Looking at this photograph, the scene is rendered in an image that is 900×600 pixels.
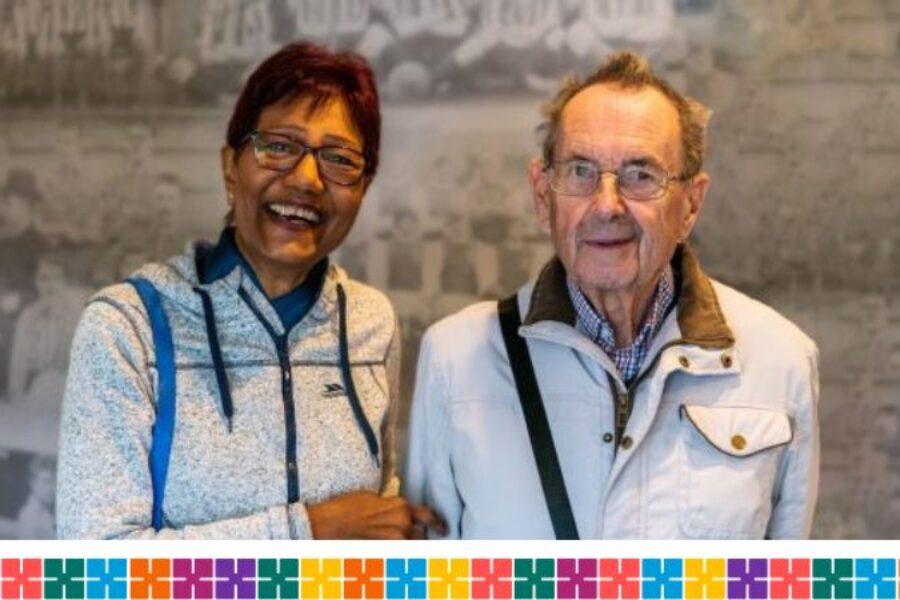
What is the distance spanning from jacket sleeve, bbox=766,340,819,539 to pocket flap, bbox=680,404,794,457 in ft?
0.19

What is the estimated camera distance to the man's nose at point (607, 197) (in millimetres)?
Answer: 1464

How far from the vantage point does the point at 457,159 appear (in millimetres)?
2320

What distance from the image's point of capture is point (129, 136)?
238 centimetres

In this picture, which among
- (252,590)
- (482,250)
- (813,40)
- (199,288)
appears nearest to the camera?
(252,590)

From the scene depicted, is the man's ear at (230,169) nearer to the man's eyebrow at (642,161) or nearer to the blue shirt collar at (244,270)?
the blue shirt collar at (244,270)

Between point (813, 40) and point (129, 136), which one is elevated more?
point (813, 40)

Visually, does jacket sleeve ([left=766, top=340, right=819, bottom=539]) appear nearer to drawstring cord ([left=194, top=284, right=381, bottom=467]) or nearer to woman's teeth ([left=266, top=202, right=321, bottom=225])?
drawstring cord ([left=194, top=284, right=381, bottom=467])

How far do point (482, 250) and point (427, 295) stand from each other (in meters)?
0.16

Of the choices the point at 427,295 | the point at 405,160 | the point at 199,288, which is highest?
the point at 405,160

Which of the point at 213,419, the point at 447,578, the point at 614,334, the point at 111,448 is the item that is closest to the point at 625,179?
the point at 614,334

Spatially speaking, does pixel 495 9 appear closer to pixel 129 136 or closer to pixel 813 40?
pixel 813 40

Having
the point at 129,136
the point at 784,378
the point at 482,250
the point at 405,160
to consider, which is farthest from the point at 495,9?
the point at 784,378

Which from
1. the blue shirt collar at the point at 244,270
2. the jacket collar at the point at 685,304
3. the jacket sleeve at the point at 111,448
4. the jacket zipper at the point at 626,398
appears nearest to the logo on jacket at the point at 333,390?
the blue shirt collar at the point at 244,270

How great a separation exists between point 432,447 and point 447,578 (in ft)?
1.12
